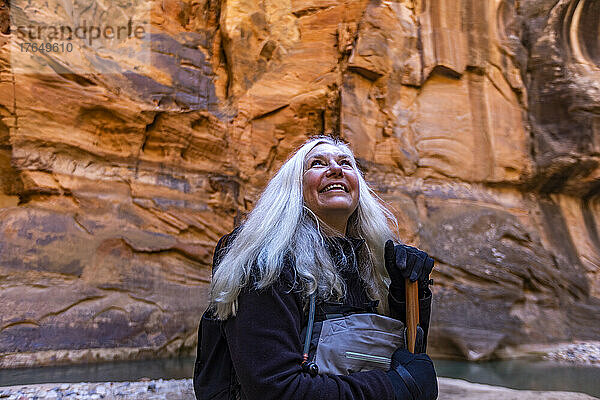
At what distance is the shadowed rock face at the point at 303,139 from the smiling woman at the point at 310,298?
506 cm

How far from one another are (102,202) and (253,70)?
10.4ft

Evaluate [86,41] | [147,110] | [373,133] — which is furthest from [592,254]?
[86,41]

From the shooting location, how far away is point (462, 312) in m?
6.42

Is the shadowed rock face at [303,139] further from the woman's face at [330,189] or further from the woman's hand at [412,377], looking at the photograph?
the woman's hand at [412,377]

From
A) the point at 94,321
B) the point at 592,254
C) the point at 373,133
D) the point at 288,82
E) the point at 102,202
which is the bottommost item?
the point at 94,321

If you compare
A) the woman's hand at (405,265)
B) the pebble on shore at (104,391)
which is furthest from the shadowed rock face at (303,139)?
the woman's hand at (405,265)

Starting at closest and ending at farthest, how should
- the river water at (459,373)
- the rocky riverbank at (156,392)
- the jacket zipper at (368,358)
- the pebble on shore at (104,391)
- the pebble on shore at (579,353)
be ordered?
1. the jacket zipper at (368,358)
2. the rocky riverbank at (156,392)
3. the pebble on shore at (104,391)
4. the river water at (459,373)
5. the pebble on shore at (579,353)

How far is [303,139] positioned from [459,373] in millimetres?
4082

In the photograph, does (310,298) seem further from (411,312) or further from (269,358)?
(411,312)

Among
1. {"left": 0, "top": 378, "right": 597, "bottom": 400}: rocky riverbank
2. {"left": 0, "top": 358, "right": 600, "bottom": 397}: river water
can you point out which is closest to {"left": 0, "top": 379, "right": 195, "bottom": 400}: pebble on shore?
{"left": 0, "top": 378, "right": 597, "bottom": 400}: rocky riverbank

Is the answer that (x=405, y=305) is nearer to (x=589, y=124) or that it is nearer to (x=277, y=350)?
(x=277, y=350)

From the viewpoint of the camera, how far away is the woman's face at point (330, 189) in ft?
4.53

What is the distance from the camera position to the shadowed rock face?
6191mm

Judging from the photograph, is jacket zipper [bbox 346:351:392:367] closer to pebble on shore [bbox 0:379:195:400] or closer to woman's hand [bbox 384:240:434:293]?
woman's hand [bbox 384:240:434:293]
